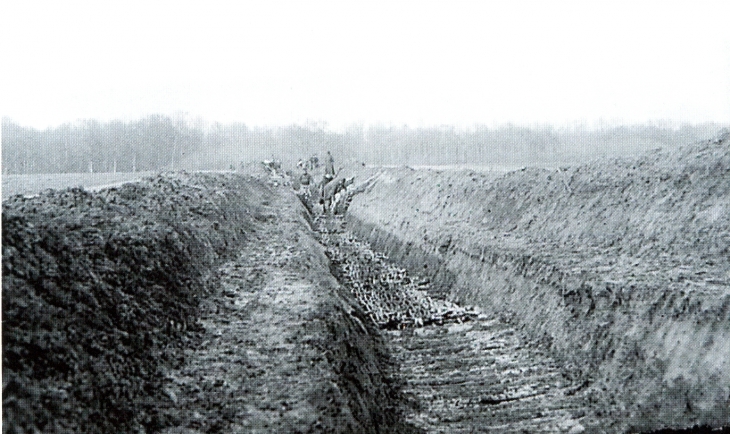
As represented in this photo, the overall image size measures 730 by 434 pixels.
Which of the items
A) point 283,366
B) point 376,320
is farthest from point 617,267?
point 283,366

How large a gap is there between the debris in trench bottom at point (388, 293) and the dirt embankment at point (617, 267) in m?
0.73

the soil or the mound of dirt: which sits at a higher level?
the mound of dirt

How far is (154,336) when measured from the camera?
780cm

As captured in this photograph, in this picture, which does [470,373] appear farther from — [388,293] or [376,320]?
[388,293]

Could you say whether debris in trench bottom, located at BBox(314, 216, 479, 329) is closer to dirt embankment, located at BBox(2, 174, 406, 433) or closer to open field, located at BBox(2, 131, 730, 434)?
open field, located at BBox(2, 131, 730, 434)

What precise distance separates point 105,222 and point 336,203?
95.0 ft

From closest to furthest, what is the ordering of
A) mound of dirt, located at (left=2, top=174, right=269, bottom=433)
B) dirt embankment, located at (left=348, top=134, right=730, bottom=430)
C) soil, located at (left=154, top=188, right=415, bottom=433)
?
mound of dirt, located at (left=2, top=174, right=269, bottom=433) < soil, located at (left=154, top=188, right=415, bottom=433) < dirt embankment, located at (left=348, top=134, right=730, bottom=430)

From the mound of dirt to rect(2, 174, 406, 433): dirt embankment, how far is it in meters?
0.02

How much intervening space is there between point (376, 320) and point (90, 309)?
312 inches

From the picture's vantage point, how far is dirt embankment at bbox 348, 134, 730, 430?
822cm

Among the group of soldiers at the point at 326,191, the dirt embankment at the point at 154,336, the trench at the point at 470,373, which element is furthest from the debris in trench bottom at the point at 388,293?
the group of soldiers at the point at 326,191

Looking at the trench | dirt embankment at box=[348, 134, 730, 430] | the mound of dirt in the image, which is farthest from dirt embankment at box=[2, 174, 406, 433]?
dirt embankment at box=[348, 134, 730, 430]

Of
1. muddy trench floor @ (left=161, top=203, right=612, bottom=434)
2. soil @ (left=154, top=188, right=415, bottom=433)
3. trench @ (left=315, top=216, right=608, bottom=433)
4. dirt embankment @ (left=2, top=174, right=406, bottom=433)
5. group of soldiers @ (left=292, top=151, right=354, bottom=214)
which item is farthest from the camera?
group of soldiers @ (left=292, top=151, right=354, bottom=214)

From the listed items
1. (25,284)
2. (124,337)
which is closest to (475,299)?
(124,337)
